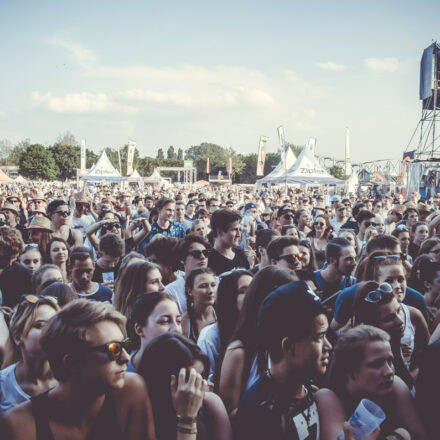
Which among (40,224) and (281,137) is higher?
(281,137)

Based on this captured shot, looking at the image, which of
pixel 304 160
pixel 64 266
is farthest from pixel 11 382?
pixel 304 160

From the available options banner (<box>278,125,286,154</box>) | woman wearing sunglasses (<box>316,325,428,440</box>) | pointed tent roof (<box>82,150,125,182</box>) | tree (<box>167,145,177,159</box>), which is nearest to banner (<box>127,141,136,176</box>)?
pointed tent roof (<box>82,150,125,182</box>)

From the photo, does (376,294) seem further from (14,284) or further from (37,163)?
(37,163)

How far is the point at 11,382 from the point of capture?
237 cm

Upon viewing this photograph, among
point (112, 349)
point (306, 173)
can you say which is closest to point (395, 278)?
point (112, 349)

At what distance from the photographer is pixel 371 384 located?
220 cm

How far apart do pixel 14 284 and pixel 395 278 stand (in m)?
3.47

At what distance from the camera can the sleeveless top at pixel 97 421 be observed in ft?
5.48

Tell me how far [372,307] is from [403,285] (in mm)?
875

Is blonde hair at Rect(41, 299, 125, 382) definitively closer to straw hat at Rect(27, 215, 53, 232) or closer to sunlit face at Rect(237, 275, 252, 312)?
sunlit face at Rect(237, 275, 252, 312)

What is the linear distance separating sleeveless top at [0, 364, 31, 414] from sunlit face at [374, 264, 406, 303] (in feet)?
9.10

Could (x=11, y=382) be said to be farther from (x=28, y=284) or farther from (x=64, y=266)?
(x=64, y=266)

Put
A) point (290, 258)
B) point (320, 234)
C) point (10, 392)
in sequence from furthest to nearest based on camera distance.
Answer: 1. point (320, 234)
2. point (290, 258)
3. point (10, 392)

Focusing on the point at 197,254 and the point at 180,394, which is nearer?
the point at 180,394
